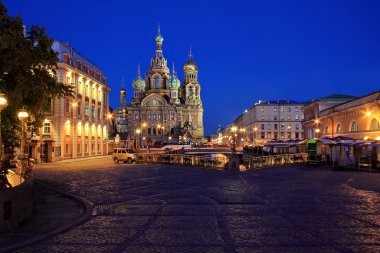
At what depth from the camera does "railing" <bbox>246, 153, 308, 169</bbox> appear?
124 ft

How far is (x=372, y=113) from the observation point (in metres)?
42.2

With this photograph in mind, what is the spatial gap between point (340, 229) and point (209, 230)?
3.60m

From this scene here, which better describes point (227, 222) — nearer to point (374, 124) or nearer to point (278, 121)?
point (374, 124)

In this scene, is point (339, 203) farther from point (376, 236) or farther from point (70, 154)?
point (70, 154)

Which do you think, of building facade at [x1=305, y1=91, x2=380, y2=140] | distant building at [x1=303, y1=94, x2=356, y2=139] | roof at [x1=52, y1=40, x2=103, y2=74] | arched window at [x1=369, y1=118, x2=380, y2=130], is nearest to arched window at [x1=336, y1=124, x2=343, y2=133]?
building facade at [x1=305, y1=91, x2=380, y2=140]

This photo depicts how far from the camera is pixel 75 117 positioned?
191ft

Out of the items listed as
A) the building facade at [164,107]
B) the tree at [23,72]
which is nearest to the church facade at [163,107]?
the building facade at [164,107]

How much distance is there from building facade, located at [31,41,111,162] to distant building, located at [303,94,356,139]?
118ft

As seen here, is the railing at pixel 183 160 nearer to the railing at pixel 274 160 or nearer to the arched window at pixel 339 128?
the railing at pixel 274 160

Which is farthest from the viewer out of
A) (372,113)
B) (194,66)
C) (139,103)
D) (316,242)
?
(194,66)

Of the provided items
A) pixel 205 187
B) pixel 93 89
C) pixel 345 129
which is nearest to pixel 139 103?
pixel 93 89

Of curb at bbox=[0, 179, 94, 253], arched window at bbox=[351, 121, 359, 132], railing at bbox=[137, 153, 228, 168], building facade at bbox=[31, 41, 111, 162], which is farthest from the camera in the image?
building facade at bbox=[31, 41, 111, 162]

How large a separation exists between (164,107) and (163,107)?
367mm

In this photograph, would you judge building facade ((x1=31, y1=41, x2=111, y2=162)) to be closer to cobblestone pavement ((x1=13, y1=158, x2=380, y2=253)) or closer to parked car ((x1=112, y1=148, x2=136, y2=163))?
parked car ((x1=112, y1=148, x2=136, y2=163))
